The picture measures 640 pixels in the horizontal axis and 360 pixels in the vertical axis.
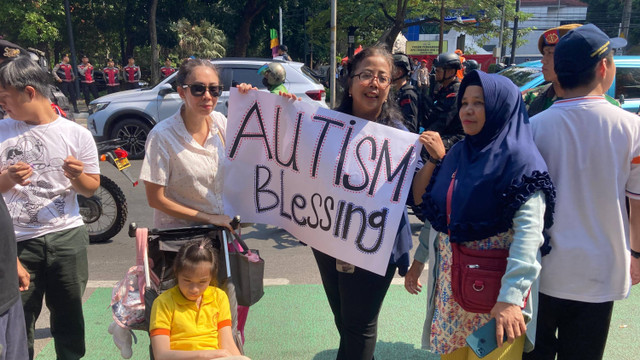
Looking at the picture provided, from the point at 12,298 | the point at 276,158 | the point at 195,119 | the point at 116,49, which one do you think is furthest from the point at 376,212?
the point at 116,49

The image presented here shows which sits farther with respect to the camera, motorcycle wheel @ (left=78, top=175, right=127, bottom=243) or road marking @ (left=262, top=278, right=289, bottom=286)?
motorcycle wheel @ (left=78, top=175, right=127, bottom=243)

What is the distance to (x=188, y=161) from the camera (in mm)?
2432

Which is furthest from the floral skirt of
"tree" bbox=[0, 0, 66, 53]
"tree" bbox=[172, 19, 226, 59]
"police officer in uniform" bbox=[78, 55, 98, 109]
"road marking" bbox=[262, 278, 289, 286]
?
"tree" bbox=[172, 19, 226, 59]

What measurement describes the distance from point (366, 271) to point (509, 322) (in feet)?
2.56

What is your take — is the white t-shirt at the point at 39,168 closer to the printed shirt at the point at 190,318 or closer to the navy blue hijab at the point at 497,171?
the printed shirt at the point at 190,318

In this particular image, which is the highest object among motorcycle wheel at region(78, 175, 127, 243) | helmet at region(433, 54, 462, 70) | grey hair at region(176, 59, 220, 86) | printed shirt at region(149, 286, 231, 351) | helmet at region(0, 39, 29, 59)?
helmet at region(0, 39, 29, 59)

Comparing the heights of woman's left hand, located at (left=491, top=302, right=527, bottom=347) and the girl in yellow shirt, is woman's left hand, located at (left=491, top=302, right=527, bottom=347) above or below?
above

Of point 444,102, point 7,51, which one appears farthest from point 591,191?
point 444,102

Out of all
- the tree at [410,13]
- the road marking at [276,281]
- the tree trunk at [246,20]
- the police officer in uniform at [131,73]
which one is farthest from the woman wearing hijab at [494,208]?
the tree trunk at [246,20]

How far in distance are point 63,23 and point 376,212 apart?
28001 millimetres

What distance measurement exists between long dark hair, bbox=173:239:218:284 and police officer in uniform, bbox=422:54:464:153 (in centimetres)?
281

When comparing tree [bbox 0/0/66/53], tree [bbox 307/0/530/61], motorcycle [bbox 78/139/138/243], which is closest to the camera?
motorcycle [bbox 78/139/138/243]

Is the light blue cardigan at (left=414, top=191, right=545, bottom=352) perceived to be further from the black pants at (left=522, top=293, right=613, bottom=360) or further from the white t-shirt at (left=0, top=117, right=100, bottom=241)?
the white t-shirt at (left=0, top=117, right=100, bottom=241)

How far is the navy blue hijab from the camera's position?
5.75 ft
